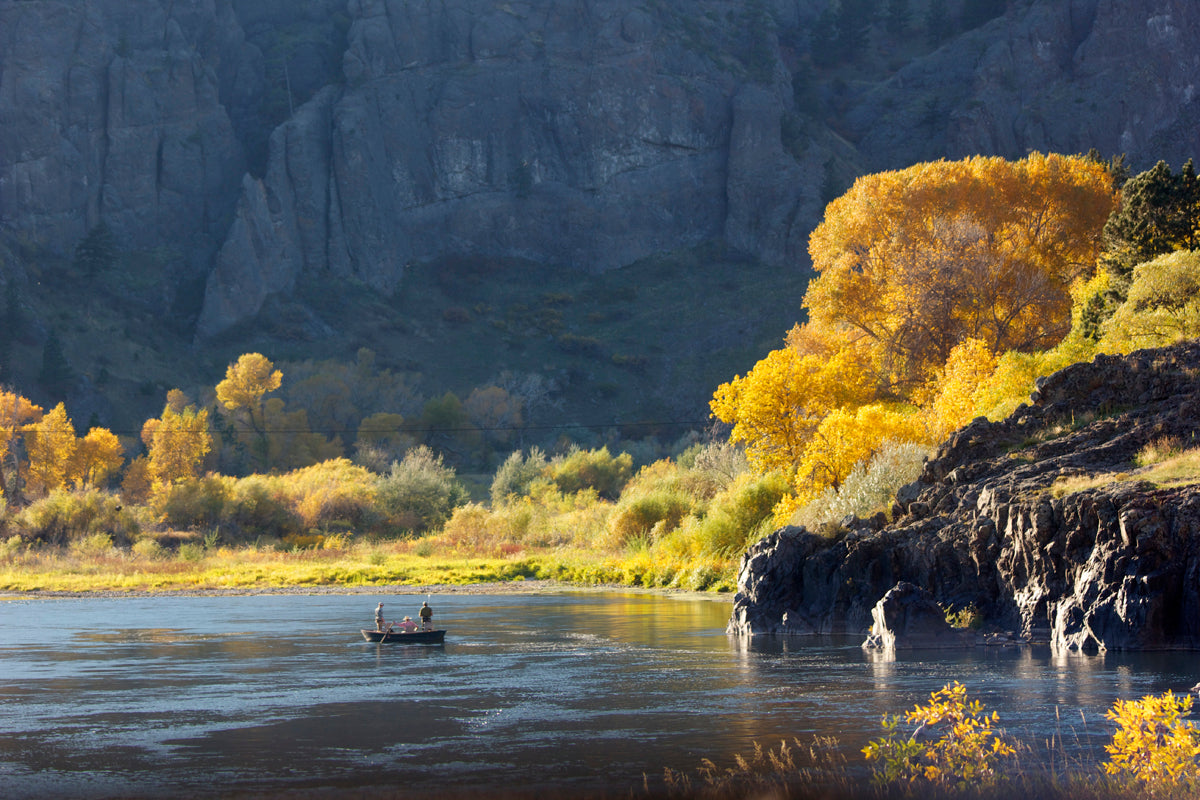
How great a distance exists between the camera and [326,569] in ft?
205

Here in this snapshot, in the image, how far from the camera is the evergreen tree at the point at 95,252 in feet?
427

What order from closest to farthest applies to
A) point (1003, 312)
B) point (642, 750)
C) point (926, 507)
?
point (642, 750)
point (926, 507)
point (1003, 312)

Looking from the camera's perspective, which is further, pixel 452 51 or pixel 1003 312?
pixel 452 51

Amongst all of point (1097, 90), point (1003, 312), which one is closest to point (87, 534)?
point (1003, 312)

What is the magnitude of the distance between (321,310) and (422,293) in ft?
44.6

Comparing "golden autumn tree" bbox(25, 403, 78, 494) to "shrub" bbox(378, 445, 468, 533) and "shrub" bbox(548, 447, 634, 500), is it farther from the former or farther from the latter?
"shrub" bbox(548, 447, 634, 500)

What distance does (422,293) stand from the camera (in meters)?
145

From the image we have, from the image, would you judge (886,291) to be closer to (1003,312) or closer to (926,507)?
(1003,312)

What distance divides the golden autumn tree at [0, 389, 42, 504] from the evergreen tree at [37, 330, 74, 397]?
50.8ft

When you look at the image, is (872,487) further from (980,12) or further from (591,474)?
(980,12)

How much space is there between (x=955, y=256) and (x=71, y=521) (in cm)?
5058

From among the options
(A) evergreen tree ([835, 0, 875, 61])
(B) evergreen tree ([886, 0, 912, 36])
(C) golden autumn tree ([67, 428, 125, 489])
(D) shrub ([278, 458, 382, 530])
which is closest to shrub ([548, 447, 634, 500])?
(D) shrub ([278, 458, 382, 530])

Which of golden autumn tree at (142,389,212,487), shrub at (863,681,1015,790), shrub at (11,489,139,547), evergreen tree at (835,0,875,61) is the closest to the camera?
shrub at (863,681,1015,790)

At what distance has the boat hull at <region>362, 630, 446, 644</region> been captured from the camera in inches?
1366
